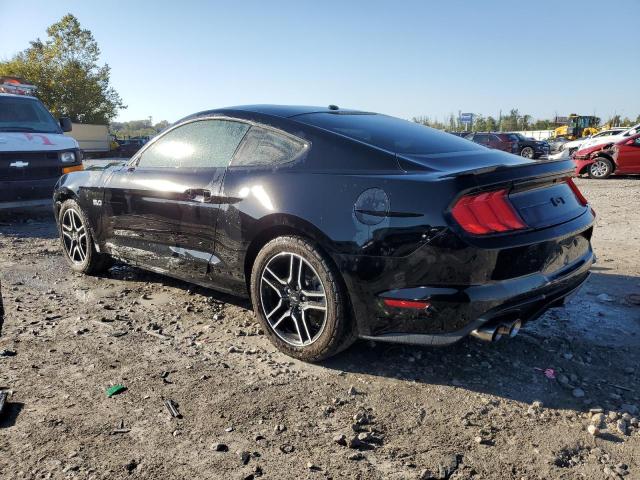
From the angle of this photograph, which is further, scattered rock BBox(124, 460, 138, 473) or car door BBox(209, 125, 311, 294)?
car door BBox(209, 125, 311, 294)

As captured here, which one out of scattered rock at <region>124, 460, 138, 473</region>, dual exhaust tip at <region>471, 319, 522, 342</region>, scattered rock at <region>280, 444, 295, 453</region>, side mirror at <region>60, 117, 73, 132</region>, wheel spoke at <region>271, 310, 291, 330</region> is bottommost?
scattered rock at <region>280, 444, 295, 453</region>

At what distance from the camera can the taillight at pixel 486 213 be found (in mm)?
2523

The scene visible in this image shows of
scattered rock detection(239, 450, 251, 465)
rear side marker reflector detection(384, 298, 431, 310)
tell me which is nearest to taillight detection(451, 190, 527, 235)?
rear side marker reflector detection(384, 298, 431, 310)

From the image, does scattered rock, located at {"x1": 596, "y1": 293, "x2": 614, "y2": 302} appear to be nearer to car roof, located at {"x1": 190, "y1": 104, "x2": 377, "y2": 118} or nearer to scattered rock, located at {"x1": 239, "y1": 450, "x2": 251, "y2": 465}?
car roof, located at {"x1": 190, "y1": 104, "x2": 377, "y2": 118}

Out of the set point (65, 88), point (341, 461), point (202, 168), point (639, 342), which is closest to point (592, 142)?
point (639, 342)

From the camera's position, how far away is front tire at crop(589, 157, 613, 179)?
1501cm

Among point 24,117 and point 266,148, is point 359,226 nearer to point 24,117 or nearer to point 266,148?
point 266,148

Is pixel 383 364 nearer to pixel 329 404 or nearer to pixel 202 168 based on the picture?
pixel 329 404

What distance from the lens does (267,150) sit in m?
3.35

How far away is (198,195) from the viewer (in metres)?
3.57

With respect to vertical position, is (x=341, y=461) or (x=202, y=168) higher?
(x=202, y=168)

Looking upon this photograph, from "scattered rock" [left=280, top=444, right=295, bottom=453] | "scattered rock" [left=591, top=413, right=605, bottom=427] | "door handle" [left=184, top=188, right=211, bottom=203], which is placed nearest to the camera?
"scattered rock" [left=280, top=444, right=295, bottom=453]

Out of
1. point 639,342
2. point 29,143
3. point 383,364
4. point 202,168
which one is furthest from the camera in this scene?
point 29,143

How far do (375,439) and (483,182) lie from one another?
1329 mm
